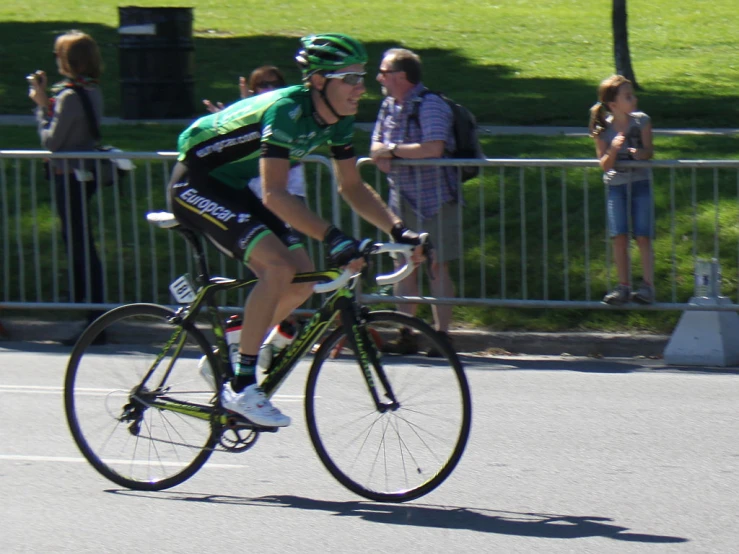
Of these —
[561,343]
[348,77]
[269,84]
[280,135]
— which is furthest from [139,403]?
[561,343]

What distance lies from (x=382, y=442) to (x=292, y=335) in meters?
0.57

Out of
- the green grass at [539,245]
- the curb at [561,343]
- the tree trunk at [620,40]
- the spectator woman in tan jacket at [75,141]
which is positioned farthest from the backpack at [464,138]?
the tree trunk at [620,40]

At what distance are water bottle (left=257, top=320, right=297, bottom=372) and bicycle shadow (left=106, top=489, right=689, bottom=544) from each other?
0.57m

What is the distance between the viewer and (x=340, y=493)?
561 centimetres

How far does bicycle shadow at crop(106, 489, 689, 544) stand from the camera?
503 cm

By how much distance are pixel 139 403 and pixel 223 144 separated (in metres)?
1.20

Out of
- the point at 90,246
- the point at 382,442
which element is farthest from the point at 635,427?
the point at 90,246

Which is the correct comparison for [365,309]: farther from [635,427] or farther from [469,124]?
[469,124]

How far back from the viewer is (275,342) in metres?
5.42

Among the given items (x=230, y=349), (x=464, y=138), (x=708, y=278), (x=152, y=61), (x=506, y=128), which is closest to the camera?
(x=230, y=349)

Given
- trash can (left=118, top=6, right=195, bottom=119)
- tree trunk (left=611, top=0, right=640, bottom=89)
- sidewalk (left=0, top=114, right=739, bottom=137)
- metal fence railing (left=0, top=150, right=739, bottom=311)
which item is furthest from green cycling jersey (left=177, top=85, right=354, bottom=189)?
tree trunk (left=611, top=0, right=640, bottom=89)

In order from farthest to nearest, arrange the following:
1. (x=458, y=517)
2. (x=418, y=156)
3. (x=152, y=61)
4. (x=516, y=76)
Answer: (x=516, y=76) < (x=152, y=61) < (x=418, y=156) < (x=458, y=517)

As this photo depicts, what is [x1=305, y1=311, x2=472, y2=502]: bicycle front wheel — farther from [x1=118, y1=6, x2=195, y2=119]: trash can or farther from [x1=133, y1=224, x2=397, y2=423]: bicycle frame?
[x1=118, y1=6, x2=195, y2=119]: trash can

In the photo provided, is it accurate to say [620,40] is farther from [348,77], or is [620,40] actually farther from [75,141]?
[348,77]
